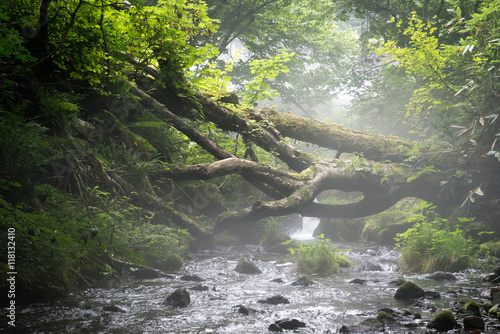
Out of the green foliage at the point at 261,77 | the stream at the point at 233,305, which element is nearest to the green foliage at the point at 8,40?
the stream at the point at 233,305

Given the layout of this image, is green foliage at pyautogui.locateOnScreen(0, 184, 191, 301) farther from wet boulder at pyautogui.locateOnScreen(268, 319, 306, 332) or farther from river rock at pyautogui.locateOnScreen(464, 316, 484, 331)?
river rock at pyautogui.locateOnScreen(464, 316, 484, 331)

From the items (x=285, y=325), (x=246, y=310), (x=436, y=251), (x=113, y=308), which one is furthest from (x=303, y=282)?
(x=113, y=308)

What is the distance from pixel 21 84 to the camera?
5.12 m

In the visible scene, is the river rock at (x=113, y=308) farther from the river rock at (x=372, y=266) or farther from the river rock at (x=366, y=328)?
the river rock at (x=372, y=266)

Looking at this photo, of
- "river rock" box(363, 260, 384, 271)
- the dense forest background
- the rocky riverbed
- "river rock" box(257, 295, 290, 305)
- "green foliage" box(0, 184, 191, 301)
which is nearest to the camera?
the rocky riverbed

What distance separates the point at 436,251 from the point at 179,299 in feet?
19.0

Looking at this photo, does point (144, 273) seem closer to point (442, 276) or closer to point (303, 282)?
point (303, 282)

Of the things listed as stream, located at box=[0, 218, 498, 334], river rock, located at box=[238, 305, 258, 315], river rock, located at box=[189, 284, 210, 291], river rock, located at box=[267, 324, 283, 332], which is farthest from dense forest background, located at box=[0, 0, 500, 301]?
river rock, located at box=[267, 324, 283, 332]

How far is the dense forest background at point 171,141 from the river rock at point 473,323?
181 inches

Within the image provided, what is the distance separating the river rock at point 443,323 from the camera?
3520 mm

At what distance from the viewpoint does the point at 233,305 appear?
4.90 meters

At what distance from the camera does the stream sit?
12.5 ft

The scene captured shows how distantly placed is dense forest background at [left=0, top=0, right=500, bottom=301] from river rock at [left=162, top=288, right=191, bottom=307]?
A: 105 centimetres

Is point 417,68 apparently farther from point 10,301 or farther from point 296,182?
point 10,301
